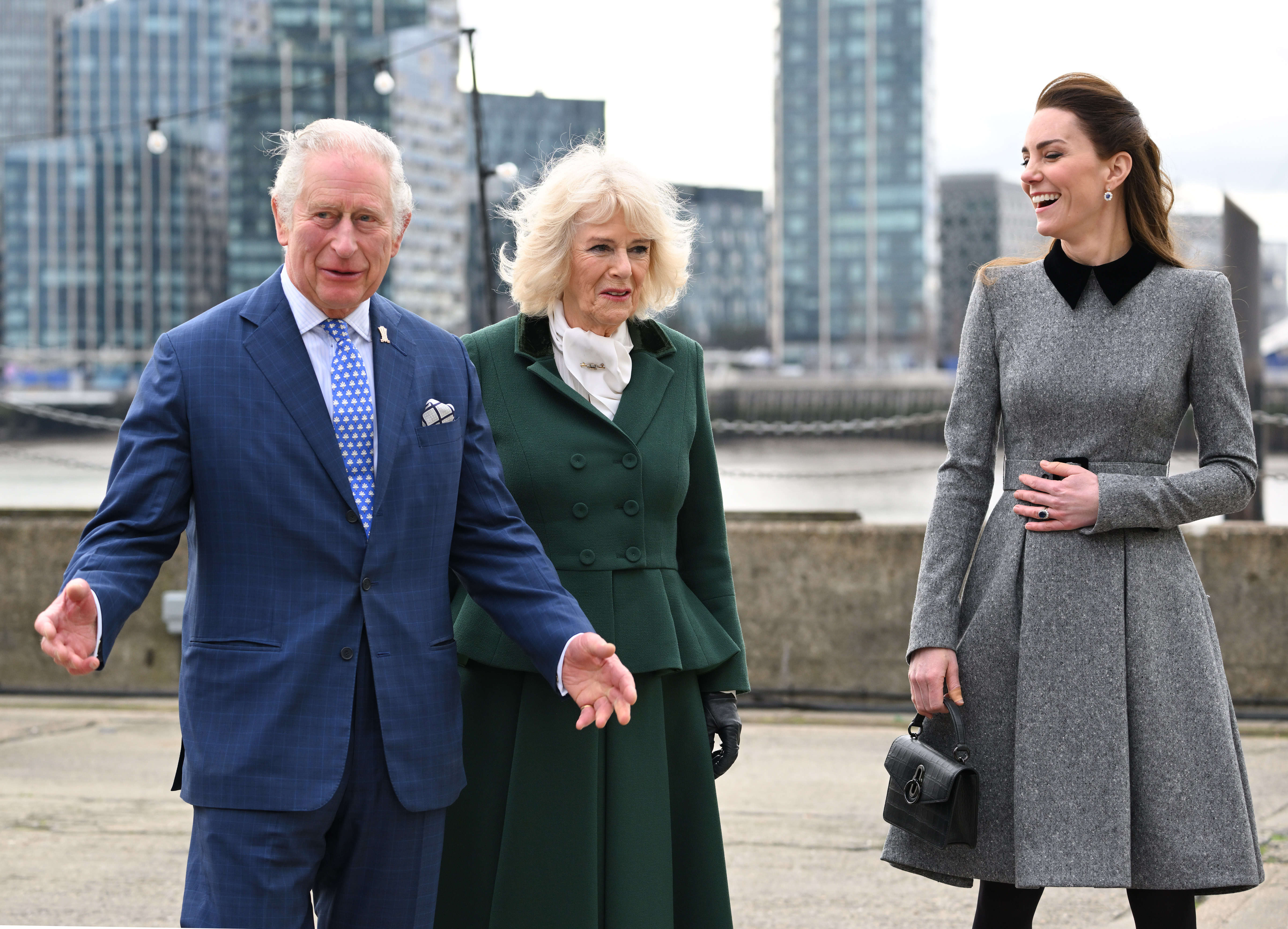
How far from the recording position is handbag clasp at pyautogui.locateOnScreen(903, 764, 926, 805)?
8.09ft

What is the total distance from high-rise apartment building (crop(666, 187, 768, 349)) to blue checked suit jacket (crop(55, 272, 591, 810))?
135m

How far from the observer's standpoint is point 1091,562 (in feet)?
8.13

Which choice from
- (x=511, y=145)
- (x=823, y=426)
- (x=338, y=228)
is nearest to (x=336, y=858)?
(x=338, y=228)

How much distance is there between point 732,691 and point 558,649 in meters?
0.61

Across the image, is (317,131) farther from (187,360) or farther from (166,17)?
(166,17)

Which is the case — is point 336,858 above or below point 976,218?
below

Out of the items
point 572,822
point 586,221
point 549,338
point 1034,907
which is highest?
point 586,221

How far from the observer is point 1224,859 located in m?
2.37

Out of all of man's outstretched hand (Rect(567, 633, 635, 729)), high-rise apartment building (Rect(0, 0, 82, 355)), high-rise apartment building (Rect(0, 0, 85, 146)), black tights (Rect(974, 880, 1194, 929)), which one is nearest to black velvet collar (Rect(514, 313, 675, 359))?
man's outstretched hand (Rect(567, 633, 635, 729))

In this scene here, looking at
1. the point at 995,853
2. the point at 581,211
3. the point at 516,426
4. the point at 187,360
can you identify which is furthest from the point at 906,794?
the point at 187,360

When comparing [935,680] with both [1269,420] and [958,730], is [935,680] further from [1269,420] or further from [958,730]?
[1269,420]

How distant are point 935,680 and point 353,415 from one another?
1135 mm

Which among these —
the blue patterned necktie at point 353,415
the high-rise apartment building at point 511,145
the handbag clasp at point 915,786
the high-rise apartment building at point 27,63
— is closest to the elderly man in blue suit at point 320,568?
the blue patterned necktie at point 353,415

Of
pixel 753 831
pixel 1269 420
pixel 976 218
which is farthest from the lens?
pixel 976 218
